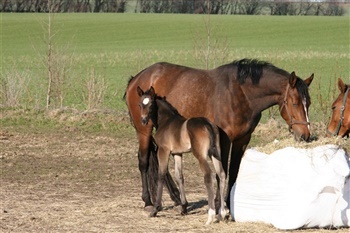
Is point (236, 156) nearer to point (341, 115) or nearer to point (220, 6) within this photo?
point (341, 115)

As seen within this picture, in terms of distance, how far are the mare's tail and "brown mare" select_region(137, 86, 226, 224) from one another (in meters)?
0.60

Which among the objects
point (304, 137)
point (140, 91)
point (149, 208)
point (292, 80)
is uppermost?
point (292, 80)

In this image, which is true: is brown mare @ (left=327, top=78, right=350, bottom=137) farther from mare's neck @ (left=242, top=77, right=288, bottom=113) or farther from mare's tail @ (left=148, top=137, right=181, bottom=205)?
mare's tail @ (left=148, top=137, right=181, bottom=205)

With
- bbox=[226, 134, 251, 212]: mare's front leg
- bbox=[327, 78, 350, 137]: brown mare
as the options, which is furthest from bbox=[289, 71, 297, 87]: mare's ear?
bbox=[226, 134, 251, 212]: mare's front leg

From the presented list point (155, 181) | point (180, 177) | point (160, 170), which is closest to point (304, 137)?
point (180, 177)

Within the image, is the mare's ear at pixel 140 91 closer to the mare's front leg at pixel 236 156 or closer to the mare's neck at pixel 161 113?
the mare's neck at pixel 161 113

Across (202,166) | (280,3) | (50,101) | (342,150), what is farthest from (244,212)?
(280,3)

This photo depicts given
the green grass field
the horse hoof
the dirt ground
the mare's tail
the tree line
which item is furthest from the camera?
the tree line

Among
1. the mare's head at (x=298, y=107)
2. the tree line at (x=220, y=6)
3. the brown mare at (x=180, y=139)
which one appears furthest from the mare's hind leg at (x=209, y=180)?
the tree line at (x=220, y=6)

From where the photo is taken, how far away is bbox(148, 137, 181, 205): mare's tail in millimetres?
10172

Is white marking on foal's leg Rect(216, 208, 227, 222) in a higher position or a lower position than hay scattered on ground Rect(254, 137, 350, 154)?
lower

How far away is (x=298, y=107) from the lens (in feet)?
29.4

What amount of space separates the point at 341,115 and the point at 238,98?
1.28 m

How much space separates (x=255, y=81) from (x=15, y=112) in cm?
1059
